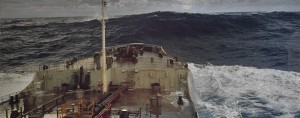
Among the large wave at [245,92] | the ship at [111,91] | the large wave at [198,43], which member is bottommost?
the large wave at [245,92]

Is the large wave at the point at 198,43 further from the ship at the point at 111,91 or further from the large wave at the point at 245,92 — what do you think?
the ship at the point at 111,91

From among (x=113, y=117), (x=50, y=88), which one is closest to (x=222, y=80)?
(x=50, y=88)

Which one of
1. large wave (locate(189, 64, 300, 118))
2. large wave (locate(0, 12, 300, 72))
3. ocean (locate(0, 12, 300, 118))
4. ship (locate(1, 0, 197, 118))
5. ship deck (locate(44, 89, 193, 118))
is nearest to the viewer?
ship deck (locate(44, 89, 193, 118))

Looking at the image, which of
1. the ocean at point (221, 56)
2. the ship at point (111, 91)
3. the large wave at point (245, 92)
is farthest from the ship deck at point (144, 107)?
the large wave at point (245, 92)

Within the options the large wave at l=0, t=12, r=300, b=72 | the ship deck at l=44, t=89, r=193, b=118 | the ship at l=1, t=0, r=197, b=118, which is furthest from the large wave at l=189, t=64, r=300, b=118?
the large wave at l=0, t=12, r=300, b=72

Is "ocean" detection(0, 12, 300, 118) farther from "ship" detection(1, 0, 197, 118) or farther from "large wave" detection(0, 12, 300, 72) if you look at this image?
"ship" detection(1, 0, 197, 118)

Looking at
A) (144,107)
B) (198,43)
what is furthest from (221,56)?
(144,107)

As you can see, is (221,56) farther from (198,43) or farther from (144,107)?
(144,107)
